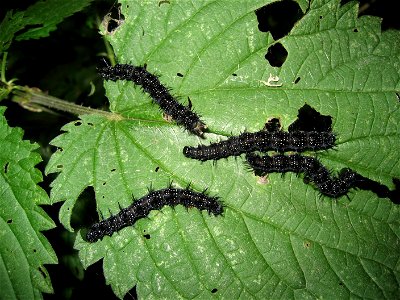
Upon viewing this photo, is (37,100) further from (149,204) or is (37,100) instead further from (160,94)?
(149,204)

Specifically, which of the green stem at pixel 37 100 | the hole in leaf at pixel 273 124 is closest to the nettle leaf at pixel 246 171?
the hole in leaf at pixel 273 124

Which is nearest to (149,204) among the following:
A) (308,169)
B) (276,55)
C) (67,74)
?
(308,169)

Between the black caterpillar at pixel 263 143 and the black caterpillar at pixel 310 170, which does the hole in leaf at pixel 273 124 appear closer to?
the black caterpillar at pixel 263 143

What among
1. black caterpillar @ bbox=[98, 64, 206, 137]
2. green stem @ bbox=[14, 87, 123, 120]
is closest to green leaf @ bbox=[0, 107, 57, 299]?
green stem @ bbox=[14, 87, 123, 120]

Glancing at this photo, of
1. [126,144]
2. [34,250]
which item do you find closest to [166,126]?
[126,144]

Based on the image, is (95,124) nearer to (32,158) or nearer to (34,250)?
(32,158)

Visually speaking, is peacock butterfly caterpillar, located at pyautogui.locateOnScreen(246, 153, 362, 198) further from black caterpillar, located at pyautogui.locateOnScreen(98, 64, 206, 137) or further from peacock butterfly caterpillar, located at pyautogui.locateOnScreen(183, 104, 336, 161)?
black caterpillar, located at pyautogui.locateOnScreen(98, 64, 206, 137)
